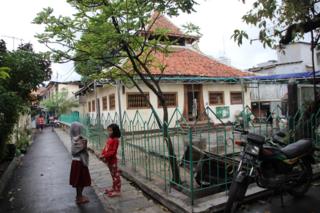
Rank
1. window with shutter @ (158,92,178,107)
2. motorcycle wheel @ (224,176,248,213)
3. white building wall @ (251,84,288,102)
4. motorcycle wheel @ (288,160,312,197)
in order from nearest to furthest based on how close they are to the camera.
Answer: motorcycle wheel @ (224,176,248,213) < motorcycle wheel @ (288,160,312,197) < window with shutter @ (158,92,178,107) < white building wall @ (251,84,288,102)

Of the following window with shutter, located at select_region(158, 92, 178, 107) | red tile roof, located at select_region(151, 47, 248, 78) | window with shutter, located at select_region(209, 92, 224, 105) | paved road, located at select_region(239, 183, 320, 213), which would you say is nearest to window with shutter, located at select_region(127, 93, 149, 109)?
window with shutter, located at select_region(158, 92, 178, 107)

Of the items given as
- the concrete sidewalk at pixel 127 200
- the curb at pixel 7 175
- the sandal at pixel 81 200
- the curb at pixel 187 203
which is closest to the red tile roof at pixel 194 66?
the curb at pixel 7 175

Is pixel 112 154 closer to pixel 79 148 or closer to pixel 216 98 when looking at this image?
pixel 79 148

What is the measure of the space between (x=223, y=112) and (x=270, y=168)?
1376 centimetres

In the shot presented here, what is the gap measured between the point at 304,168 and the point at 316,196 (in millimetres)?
484

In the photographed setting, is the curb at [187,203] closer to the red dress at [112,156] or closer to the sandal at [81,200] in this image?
the sandal at [81,200]

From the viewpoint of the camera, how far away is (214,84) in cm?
1766

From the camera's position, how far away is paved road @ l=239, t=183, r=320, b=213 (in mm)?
4242

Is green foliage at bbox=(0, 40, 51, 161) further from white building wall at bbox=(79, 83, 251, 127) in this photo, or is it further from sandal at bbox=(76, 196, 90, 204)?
white building wall at bbox=(79, 83, 251, 127)

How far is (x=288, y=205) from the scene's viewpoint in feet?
14.5

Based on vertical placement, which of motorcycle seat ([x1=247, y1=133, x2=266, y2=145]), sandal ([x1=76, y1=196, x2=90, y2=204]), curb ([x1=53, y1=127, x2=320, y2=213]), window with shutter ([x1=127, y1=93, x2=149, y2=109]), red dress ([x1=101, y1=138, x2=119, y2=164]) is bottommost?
sandal ([x1=76, y1=196, x2=90, y2=204])

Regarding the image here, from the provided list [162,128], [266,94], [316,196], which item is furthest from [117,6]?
[266,94]

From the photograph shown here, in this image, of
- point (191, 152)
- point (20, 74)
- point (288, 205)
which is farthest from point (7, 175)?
point (288, 205)

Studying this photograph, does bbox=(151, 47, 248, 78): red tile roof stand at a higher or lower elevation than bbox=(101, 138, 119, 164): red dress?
higher
